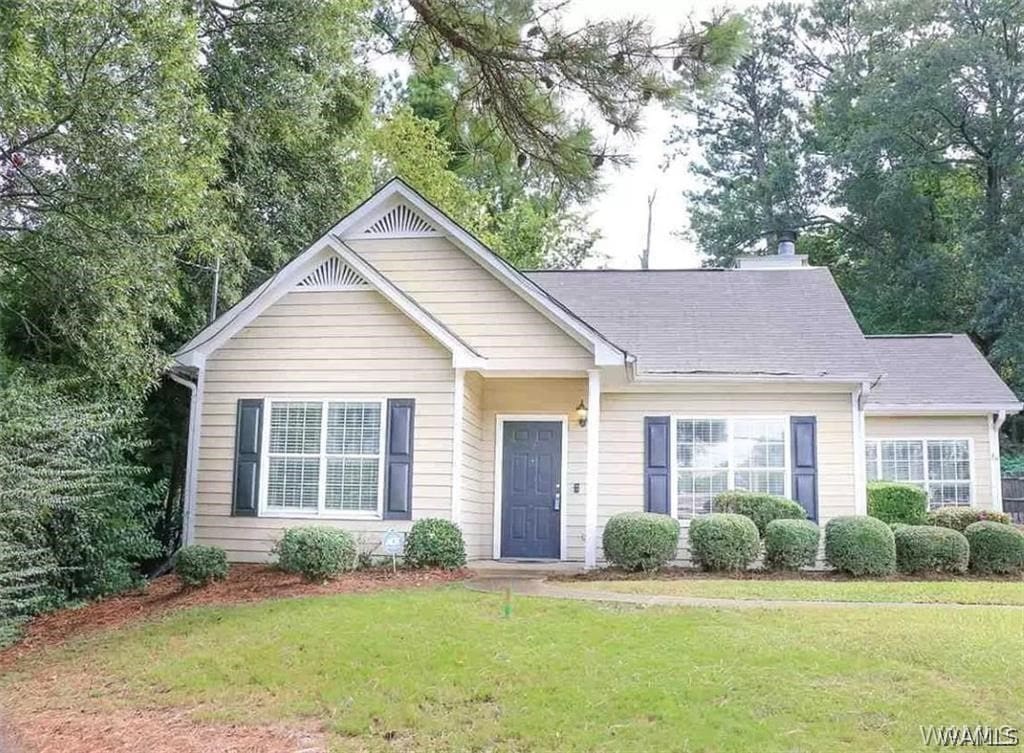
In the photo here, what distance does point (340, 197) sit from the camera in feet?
49.5

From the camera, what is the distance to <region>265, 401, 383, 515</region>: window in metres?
10.9

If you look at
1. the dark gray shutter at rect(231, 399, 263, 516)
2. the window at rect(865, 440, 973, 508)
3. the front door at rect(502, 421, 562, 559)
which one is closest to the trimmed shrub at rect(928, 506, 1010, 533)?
the window at rect(865, 440, 973, 508)

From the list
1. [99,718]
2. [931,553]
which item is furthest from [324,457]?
[931,553]

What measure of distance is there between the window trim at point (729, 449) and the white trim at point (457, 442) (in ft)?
10.6

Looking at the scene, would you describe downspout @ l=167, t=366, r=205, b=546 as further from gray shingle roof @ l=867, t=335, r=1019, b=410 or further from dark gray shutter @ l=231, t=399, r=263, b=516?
gray shingle roof @ l=867, t=335, r=1019, b=410

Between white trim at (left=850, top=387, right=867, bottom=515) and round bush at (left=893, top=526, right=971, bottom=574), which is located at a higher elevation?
white trim at (left=850, top=387, right=867, bottom=515)

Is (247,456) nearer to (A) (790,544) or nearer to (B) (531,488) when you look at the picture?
(B) (531,488)

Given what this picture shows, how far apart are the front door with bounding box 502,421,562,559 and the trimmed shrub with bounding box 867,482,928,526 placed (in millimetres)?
4924

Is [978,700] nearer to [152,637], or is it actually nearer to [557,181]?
[557,181]

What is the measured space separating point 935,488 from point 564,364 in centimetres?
754

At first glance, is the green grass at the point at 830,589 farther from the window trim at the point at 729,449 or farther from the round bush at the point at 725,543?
the window trim at the point at 729,449

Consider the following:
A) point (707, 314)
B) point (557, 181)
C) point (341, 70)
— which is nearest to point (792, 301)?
point (707, 314)

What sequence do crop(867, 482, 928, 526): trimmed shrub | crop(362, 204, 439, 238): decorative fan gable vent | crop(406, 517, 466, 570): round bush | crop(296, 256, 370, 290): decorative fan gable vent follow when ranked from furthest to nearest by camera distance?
crop(867, 482, 928, 526): trimmed shrub
crop(362, 204, 439, 238): decorative fan gable vent
crop(296, 256, 370, 290): decorative fan gable vent
crop(406, 517, 466, 570): round bush

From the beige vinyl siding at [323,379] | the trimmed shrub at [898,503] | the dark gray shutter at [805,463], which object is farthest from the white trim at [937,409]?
the beige vinyl siding at [323,379]
